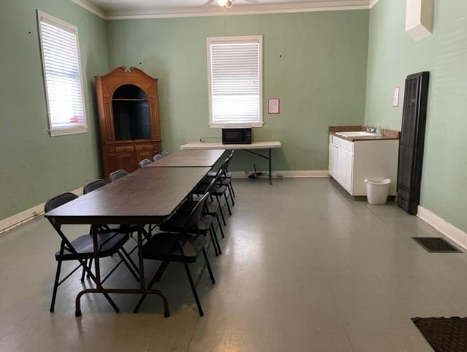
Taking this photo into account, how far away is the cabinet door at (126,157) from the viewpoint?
6.23 meters

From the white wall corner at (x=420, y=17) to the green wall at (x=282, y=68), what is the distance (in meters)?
2.22

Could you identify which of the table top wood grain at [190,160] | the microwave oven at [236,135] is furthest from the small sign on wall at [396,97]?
the table top wood grain at [190,160]

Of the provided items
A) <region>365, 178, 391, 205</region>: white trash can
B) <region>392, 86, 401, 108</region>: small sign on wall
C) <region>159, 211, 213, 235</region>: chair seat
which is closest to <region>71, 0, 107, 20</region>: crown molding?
<region>159, 211, 213, 235</region>: chair seat

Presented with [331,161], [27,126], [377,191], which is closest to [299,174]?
[331,161]

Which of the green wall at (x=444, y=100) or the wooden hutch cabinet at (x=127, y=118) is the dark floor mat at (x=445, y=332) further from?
the wooden hutch cabinet at (x=127, y=118)

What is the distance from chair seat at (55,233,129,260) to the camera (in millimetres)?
2385

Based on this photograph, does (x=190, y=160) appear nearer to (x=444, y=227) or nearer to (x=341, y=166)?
(x=341, y=166)

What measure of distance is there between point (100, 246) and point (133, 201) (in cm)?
41

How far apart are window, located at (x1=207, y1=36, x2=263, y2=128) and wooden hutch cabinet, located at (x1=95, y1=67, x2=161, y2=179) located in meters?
1.20

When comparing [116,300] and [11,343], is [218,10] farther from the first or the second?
[11,343]

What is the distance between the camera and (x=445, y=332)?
2.06 m

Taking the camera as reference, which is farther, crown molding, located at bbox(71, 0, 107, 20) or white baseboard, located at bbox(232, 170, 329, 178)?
white baseboard, located at bbox(232, 170, 329, 178)

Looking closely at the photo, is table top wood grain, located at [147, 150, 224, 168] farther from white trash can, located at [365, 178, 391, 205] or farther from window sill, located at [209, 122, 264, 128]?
white trash can, located at [365, 178, 391, 205]

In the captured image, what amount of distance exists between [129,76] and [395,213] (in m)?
4.92
